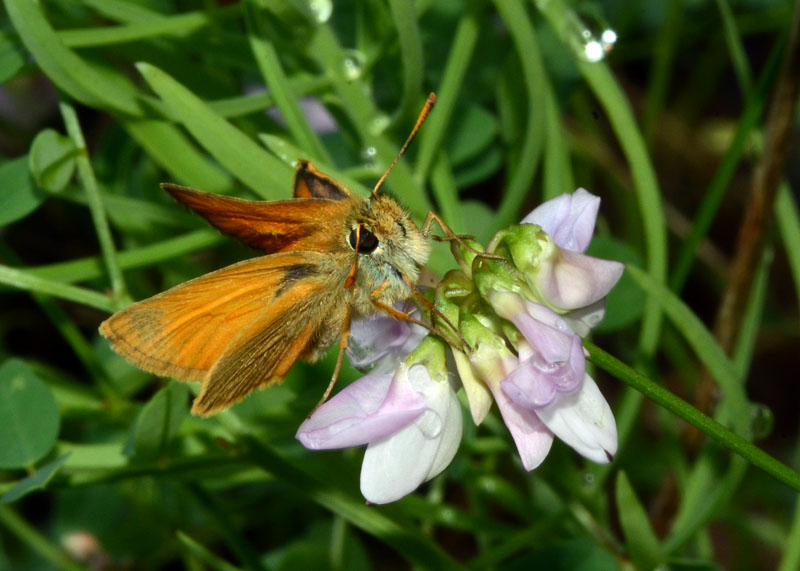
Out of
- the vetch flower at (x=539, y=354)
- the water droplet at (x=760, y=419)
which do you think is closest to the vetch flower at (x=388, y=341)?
the vetch flower at (x=539, y=354)

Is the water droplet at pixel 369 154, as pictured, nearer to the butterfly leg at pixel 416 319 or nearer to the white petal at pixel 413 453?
the butterfly leg at pixel 416 319

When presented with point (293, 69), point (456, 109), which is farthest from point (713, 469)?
point (293, 69)

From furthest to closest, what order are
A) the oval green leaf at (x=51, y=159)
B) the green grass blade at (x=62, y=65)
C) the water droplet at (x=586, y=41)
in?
the water droplet at (x=586, y=41) < the oval green leaf at (x=51, y=159) < the green grass blade at (x=62, y=65)

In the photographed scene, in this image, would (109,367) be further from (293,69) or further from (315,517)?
(293,69)

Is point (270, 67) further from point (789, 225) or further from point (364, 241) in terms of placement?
point (789, 225)

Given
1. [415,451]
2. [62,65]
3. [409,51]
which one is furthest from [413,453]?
[62,65]

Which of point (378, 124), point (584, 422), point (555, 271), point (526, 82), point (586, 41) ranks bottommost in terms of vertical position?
point (584, 422)
